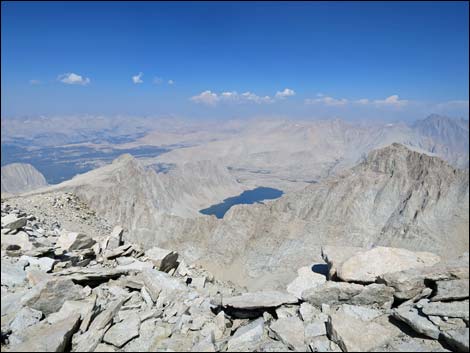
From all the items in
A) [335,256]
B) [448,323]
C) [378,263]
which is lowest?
[335,256]

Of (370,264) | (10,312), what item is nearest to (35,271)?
(10,312)

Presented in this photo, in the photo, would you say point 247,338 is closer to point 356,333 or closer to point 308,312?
point 308,312

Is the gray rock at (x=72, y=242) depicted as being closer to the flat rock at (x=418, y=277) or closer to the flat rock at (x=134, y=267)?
the flat rock at (x=134, y=267)

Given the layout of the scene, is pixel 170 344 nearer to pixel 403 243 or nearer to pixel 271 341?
pixel 271 341

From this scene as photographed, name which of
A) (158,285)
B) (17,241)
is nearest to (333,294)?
(158,285)

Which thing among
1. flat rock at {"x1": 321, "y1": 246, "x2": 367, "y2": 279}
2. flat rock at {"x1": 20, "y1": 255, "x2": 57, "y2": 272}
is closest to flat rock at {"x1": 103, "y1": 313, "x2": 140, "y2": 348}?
flat rock at {"x1": 20, "y1": 255, "x2": 57, "y2": 272}

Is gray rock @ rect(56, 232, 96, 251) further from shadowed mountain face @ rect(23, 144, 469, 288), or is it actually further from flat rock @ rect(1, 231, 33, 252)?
shadowed mountain face @ rect(23, 144, 469, 288)
